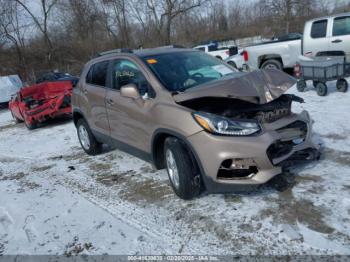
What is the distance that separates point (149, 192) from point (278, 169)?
1.77 meters

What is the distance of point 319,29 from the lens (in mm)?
10055

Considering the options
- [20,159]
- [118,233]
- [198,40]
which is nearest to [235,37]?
[198,40]

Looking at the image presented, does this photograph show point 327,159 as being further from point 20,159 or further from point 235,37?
point 235,37

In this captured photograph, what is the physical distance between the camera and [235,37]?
46.8m

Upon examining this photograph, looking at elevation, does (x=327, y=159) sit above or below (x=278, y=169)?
below

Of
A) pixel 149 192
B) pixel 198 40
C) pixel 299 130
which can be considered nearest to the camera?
pixel 299 130

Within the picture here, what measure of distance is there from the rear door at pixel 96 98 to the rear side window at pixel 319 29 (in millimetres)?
7371

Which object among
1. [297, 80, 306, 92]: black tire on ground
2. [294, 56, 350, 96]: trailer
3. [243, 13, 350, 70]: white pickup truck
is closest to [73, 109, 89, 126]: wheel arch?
[294, 56, 350, 96]: trailer

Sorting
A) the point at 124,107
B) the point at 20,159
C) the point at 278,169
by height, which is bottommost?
the point at 20,159

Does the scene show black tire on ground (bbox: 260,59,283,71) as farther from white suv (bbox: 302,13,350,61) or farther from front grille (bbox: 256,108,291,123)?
front grille (bbox: 256,108,291,123)

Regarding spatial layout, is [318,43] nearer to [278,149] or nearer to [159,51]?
[159,51]

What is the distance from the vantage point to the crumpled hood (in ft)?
11.7

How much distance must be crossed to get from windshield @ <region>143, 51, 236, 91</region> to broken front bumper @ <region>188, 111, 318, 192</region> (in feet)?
3.27

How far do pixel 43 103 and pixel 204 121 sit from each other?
8.58 m
